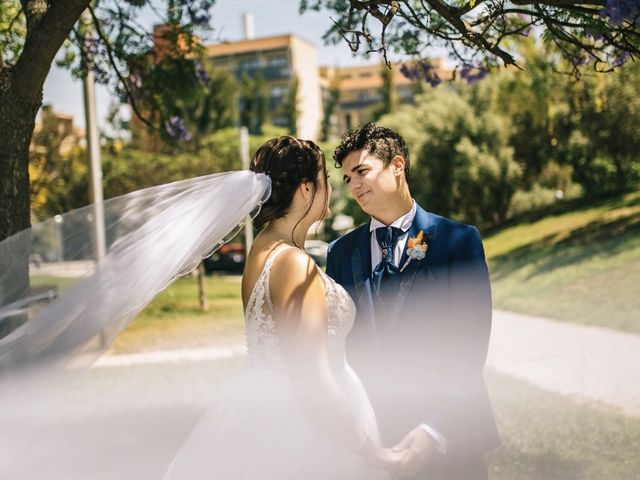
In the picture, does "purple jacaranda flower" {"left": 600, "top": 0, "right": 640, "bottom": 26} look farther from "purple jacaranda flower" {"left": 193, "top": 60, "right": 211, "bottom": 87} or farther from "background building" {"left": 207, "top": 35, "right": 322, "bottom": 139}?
"background building" {"left": 207, "top": 35, "right": 322, "bottom": 139}

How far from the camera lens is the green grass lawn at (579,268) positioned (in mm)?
12297

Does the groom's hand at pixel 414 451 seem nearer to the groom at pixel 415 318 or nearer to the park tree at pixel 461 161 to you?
the groom at pixel 415 318

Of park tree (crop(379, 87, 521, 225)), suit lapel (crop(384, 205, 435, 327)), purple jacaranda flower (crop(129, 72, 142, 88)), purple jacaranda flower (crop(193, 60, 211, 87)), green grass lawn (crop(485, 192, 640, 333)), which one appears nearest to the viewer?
suit lapel (crop(384, 205, 435, 327))

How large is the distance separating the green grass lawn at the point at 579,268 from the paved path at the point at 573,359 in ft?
2.22

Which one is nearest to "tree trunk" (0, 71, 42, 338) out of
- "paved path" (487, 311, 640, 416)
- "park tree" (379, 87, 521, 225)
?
"paved path" (487, 311, 640, 416)

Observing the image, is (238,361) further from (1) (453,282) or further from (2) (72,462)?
(1) (453,282)

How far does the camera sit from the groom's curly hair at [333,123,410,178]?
2951 millimetres

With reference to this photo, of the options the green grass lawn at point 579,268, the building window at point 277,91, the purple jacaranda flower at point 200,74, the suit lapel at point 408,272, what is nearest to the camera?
the suit lapel at point 408,272

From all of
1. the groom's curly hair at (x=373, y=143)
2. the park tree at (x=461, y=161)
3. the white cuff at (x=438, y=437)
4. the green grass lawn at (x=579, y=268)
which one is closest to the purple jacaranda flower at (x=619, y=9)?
the groom's curly hair at (x=373, y=143)

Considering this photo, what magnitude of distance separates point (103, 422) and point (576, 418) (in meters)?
4.25

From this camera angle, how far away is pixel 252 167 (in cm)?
299

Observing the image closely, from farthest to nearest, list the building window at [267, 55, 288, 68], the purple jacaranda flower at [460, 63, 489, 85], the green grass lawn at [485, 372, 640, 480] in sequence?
the building window at [267, 55, 288, 68] → the purple jacaranda flower at [460, 63, 489, 85] → the green grass lawn at [485, 372, 640, 480]

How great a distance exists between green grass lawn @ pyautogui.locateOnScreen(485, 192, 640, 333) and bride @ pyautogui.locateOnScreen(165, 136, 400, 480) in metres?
8.83

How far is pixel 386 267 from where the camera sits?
2.99 meters
